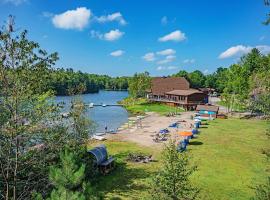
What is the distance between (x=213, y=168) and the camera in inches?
1041

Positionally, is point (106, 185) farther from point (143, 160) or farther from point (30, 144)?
point (30, 144)

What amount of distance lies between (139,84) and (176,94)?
45.7 feet

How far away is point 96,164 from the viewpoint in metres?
23.5

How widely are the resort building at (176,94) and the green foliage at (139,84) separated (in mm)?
3681

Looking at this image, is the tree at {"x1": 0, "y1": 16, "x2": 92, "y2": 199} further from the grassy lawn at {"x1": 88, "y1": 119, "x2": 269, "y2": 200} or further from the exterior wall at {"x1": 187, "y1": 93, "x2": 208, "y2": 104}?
the exterior wall at {"x1": 187, "y1": 93, "x2": 208, "y2": 104}

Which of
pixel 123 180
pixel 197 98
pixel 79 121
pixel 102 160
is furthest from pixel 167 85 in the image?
pixel 123 180

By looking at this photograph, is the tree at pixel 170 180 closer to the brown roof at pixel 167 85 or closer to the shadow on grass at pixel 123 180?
the shadow on grass at pixel 123 180

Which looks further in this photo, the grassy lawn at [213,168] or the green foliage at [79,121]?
the green foliage at [79,121]

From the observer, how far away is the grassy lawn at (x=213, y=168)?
20656mm

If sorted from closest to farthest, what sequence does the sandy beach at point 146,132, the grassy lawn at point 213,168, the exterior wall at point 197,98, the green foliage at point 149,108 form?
the grassy lawn at point 213,168
the sandy beach at point 146,132
the green foliage at point 149,108
the exterior wall at point 197,98

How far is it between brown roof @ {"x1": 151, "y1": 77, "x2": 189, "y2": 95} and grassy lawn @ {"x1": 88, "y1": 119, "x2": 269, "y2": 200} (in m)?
49.4

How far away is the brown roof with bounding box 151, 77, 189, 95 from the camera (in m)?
93.1

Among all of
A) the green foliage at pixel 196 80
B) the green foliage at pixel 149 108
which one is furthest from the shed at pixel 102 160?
the green foliage at pixel 196 80

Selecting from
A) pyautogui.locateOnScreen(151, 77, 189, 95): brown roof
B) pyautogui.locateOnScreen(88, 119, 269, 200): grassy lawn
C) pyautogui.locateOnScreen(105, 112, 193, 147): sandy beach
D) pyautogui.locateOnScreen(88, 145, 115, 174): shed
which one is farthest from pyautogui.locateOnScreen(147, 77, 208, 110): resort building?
pyautogui.locateOnScreen(88, 145, 115, 174): shed
